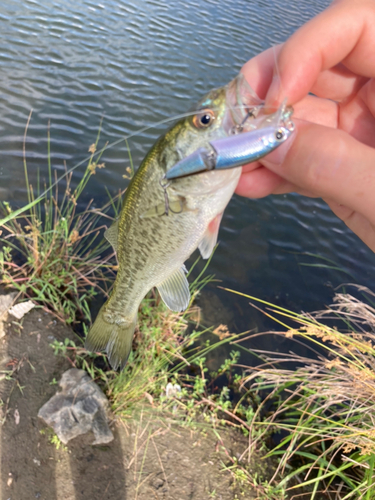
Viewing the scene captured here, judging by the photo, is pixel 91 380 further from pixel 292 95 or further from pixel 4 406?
pixel 292 95

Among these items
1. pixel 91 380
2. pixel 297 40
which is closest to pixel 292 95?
pixel 297 40

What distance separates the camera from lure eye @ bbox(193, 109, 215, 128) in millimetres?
2045

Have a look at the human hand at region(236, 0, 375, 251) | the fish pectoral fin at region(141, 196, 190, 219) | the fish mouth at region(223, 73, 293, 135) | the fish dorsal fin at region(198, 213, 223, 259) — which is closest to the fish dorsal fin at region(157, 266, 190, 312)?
the fish dorsal fin at region(198, 213, 223, 259)

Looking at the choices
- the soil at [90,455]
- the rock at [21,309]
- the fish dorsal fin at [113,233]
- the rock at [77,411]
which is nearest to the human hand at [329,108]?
the fish dorsal fin at [113,233]

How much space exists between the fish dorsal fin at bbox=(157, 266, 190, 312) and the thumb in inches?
43.9

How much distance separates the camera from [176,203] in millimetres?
2213

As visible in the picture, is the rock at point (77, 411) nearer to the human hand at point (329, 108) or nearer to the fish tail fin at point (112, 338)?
the fish tail fin at point (112, 338)

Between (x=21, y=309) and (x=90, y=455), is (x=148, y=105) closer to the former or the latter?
(x=21, y=309)

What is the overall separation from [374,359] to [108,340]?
2.41 m

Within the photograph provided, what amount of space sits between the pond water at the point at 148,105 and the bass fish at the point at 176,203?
3464 millimetres

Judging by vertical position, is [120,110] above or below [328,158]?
below

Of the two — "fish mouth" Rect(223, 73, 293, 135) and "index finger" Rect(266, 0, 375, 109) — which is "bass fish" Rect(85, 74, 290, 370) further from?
"index finger" Rect(266, 0, 375, 109)

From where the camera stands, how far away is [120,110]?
30.8ft

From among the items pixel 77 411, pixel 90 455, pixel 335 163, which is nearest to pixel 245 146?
pixel 335 163
